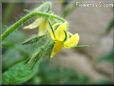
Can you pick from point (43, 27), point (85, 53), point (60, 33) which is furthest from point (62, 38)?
point (85, 53)

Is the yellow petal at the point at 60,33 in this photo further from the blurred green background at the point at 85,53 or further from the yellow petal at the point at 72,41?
the blurred green background at the point at 85,53

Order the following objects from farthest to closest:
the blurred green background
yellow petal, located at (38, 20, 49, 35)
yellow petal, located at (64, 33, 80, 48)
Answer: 1. the blurred green background
2. yellow petal, located at (38, 20, 49, 35)
3. yellow petal, located at (64, 33, 80, 48)

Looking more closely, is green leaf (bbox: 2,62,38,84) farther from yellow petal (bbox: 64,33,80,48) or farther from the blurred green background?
the blurred green background

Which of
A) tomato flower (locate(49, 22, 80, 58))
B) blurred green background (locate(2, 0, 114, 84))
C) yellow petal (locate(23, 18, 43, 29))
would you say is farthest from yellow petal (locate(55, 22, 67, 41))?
blurred green background (locate(2, 0, 114, 84))

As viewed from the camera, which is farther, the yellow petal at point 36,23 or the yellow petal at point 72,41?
the yellow petal at point 36,23

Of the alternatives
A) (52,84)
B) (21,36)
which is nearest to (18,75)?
(21,36)

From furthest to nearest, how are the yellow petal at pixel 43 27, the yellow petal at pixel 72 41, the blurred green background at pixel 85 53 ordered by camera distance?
the blurred green background at pixel 85 53
the yellow petal at pixel 43 27
the yellow petal at pixel 72 41

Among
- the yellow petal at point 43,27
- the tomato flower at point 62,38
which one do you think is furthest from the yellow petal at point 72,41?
the yellow petal at point 43,27

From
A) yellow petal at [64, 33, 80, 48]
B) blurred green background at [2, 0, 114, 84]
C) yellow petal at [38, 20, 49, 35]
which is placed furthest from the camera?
blurred green background at [2, 0, 114, 84]

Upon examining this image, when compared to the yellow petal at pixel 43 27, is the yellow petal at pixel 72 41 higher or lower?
lower

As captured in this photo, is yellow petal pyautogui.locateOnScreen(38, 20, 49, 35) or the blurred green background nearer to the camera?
yellow petal pyautogui.locateOnScreen(38, 20, 49, 35)

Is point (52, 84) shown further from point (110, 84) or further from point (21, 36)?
point (21, 36)
